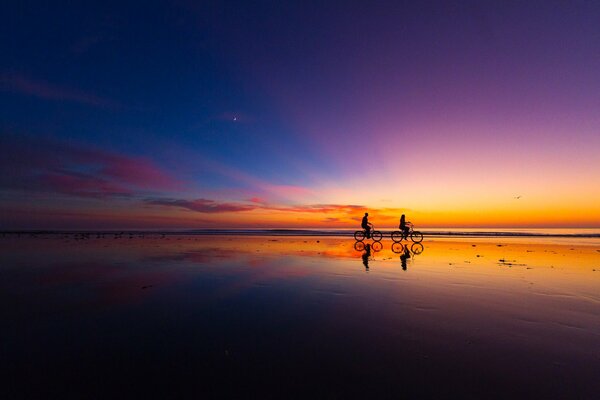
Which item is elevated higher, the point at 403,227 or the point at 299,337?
the point at 403,227

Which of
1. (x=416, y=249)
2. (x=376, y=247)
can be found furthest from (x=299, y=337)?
(x=376, y=247)

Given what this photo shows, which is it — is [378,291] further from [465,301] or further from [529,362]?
[529,362]

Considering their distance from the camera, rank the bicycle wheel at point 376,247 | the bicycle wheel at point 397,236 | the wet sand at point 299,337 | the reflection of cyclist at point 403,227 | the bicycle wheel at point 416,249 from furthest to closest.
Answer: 1. the bicycle wheel at point 397,236
2. the reflection of cyclist at point 403,227
3. the bicycle wheel at point 376,247
4. the bicycle wheel at point 416,249
5. the wet sand at point 299,337

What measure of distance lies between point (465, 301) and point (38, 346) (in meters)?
10.7

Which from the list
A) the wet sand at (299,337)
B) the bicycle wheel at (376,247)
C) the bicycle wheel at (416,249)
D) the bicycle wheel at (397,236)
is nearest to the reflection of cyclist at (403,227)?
the bicycle wheel at (416,249)

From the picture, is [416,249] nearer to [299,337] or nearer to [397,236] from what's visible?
[397,236]

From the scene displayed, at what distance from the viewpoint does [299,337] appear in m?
6.46

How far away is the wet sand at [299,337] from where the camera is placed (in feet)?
15.0

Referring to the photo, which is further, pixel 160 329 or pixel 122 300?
pixel 122 300

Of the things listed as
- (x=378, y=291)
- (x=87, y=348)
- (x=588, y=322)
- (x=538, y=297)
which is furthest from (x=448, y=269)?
(x=87, y=348)

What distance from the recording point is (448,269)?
15797 mm

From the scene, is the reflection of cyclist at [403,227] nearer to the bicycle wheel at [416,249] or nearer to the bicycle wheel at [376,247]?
the bicycle wheel at [416,249]

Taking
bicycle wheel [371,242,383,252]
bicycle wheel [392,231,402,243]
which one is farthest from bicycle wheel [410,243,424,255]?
bicycle wheel [371,242,383,252]

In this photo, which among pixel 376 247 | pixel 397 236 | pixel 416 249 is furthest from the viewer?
pixel 397 236
